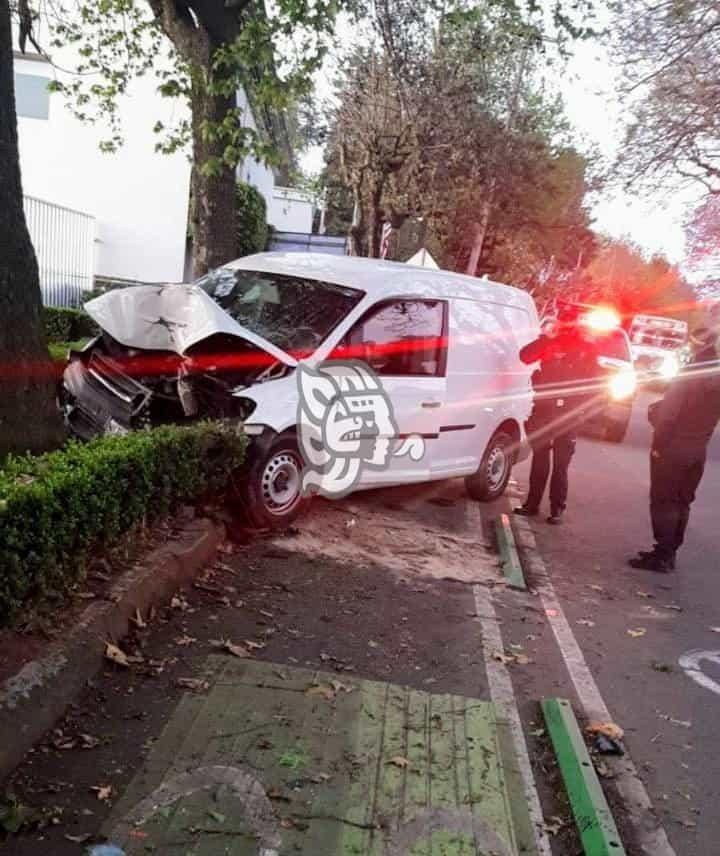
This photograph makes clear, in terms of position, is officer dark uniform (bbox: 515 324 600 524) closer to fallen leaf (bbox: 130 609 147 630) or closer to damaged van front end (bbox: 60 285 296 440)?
damaged van front end (bbox: 60 285 296 440)

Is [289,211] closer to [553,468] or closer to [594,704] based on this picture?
[553,468]

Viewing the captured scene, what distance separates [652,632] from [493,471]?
3.26 metres

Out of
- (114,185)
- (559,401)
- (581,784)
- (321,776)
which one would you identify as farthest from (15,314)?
(114,185)

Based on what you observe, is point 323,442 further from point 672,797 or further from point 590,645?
point 672,797

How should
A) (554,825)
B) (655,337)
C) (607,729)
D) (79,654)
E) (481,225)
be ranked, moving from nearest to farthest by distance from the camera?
1. (554,825)
2. (79,654)
3. (607,729)
4. (481,225)
5. (655,337)

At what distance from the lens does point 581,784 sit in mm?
3311

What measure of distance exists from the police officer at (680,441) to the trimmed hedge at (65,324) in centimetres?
1023

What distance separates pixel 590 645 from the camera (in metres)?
5.07

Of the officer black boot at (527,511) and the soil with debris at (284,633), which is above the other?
the soil with debris at (284,633)

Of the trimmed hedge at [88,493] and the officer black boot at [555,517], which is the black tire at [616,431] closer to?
the officer black boot at [555,517]

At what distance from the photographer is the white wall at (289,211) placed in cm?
3778

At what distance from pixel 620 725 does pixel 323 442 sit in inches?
117

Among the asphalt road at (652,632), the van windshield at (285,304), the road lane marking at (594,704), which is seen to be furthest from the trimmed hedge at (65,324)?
the road lane marking at (594,704)

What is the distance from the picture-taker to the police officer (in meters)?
6.48
